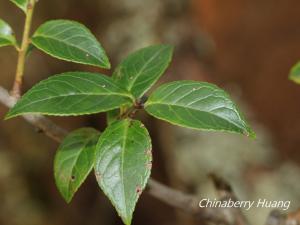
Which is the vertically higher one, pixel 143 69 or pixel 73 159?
pixel 143 69

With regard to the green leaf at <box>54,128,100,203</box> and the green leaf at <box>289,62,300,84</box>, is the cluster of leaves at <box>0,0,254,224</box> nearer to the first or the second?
the green leaf at <box>54,128,100,203</box>

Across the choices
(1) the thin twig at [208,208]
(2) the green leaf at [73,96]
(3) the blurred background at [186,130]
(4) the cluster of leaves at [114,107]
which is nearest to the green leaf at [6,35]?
(4) the cluster of leaves at [114,107]

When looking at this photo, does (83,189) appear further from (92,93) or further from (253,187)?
(92,93)

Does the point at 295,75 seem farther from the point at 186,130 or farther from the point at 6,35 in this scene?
the point at 186,130

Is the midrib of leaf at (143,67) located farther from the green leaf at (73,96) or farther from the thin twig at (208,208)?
the thin twig at (208,208)

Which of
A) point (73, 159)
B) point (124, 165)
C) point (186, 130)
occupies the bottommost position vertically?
point (186, 130)

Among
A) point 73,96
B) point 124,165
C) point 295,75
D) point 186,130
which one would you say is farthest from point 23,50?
point 186,130
